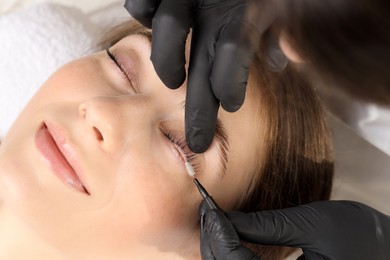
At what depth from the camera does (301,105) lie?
4.26 feet

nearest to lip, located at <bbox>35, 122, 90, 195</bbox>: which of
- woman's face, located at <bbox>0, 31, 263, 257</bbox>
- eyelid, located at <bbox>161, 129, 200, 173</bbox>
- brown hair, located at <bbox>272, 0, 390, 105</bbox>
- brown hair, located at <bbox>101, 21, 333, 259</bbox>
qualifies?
woman's face, located at <bbox>0, 31, 263, 257</bbox>

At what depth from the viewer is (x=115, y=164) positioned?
107 centimetres

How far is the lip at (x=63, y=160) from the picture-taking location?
42.2 inches

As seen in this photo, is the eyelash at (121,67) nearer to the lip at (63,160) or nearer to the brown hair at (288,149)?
the brown hair at (288,149)

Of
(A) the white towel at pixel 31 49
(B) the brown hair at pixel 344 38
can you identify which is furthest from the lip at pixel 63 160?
(A) the white towel at pixel 31 49

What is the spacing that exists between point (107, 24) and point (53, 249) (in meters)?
0.96

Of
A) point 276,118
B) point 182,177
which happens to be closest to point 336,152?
point 276,118

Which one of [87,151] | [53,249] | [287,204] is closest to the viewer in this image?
[87,151]

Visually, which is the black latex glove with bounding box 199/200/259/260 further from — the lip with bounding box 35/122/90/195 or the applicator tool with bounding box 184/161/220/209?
the lip with bounding box 35/122/90/195

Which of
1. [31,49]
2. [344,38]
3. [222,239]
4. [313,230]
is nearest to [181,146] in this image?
[222,239]

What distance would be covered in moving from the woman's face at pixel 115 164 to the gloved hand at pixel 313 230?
10 centimetres

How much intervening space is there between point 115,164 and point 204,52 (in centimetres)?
29

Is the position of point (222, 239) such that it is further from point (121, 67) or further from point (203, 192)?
point (121, 67)

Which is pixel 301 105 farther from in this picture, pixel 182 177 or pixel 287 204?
pixel 182 177
